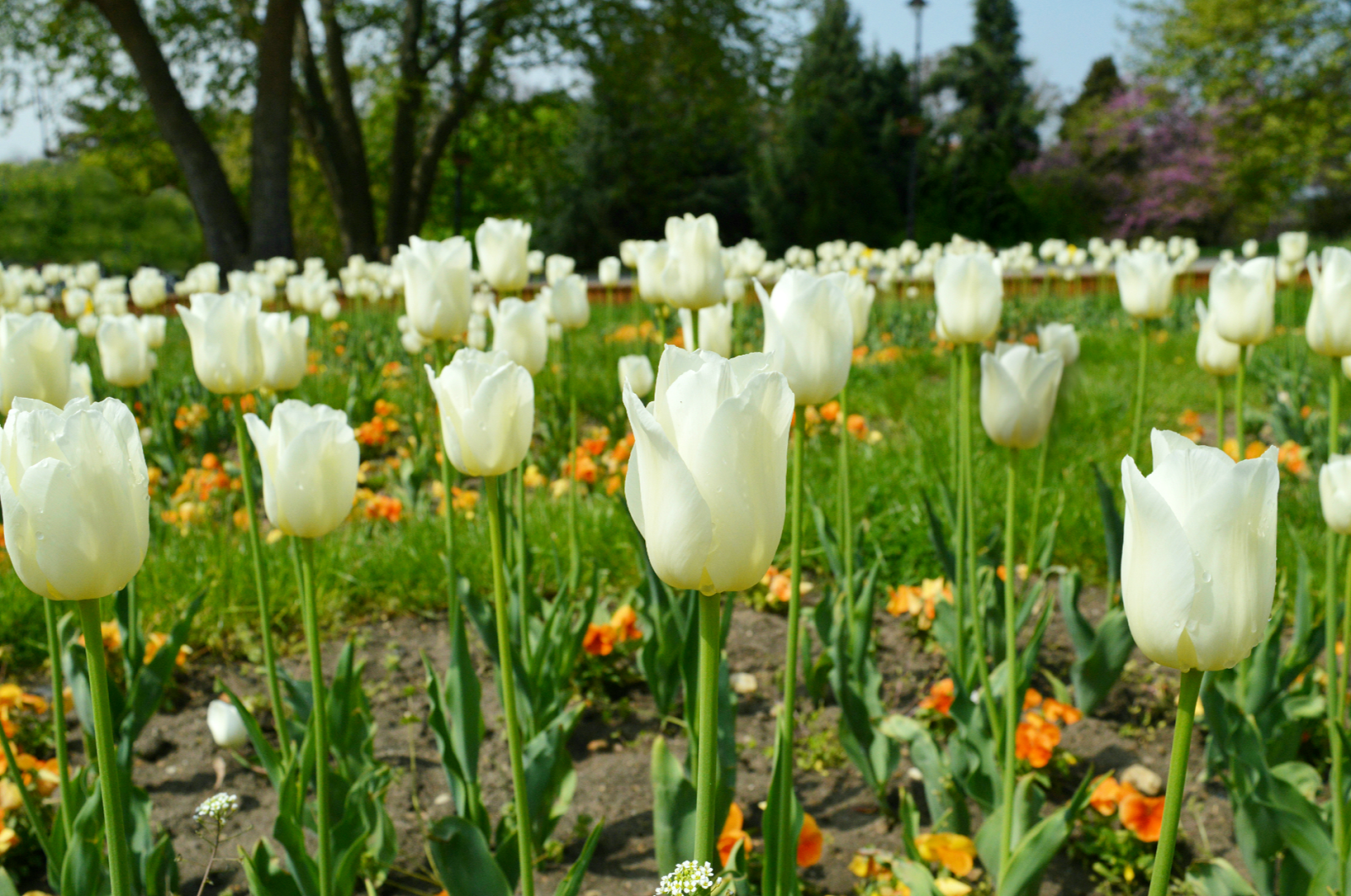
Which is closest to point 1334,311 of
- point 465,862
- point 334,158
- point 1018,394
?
point 1018,394

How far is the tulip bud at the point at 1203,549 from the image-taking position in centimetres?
76

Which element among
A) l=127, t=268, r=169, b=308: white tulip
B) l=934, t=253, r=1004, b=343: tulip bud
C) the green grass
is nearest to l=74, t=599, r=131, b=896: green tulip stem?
l=934, t=253, r=1004, b=343: tulip bud

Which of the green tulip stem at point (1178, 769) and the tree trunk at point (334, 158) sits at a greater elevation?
the tree trunk at point (334, 158)

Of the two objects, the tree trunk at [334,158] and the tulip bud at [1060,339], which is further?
the tree trunk at [334,158]

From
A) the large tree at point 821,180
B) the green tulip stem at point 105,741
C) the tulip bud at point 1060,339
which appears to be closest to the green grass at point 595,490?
the tulip bud at point 1060,339

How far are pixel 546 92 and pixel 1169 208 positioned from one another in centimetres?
1720

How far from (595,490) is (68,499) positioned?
293 cm

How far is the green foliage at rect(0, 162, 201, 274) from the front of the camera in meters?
23.2

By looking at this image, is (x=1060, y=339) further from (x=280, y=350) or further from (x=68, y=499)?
(x=68, y=499)

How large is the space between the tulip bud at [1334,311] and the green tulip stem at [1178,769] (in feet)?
3.45

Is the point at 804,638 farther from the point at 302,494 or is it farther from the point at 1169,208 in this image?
the point at 1169,208

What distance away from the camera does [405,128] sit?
16.3 metres

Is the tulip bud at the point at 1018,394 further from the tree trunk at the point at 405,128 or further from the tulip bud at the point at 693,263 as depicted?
the tree trunk at the point at 405,128

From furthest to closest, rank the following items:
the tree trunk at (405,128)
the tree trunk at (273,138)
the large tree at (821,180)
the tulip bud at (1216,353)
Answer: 1. the large tree at (821,180)
2. the tree trunk at (405,128)
3. the tree trunk at (273,138)
4. the tulip bud at (1216,353)
